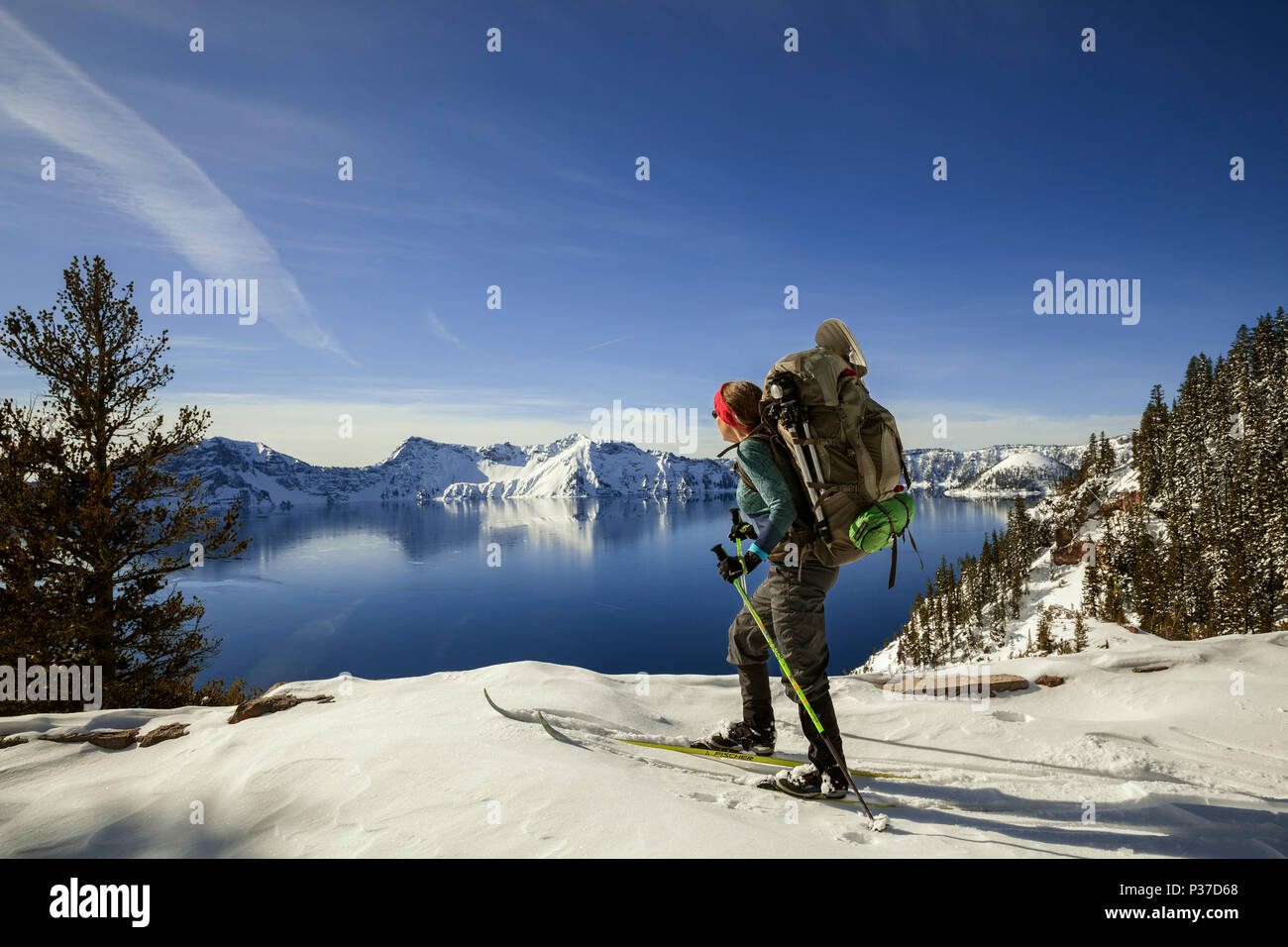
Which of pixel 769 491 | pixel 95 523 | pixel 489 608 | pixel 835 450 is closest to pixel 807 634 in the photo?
pixel 769 491

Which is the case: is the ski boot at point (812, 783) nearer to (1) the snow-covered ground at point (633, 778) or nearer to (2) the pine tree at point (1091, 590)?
(1) the snow-covered ground at point (633, 778)

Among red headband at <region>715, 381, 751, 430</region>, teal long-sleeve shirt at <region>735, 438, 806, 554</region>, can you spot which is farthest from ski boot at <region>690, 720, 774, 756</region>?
red headband at <region>715, 381, 751, 430</region>

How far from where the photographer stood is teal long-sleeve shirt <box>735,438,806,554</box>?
Answer: 3529mm

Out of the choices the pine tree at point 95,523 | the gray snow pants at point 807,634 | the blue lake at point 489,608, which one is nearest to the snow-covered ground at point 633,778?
the gray snow pants at point 807,634

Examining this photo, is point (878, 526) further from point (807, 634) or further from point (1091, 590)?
point (1091, 590)

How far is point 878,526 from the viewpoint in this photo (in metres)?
3.47

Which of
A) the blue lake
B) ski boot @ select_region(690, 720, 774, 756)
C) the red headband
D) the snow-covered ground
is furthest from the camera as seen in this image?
the blue lake

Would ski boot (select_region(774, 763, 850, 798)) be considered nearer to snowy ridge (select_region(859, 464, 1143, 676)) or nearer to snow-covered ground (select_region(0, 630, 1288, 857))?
snow-covered ground (select_region(0, 630, 1288, 857))

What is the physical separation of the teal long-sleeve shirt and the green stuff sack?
41cm

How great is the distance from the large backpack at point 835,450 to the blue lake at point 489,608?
35920mm

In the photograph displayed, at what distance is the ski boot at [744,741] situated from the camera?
14.6 ft

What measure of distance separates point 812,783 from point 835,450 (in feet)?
7.43

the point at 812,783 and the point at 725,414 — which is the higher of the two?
the point at 725,414
